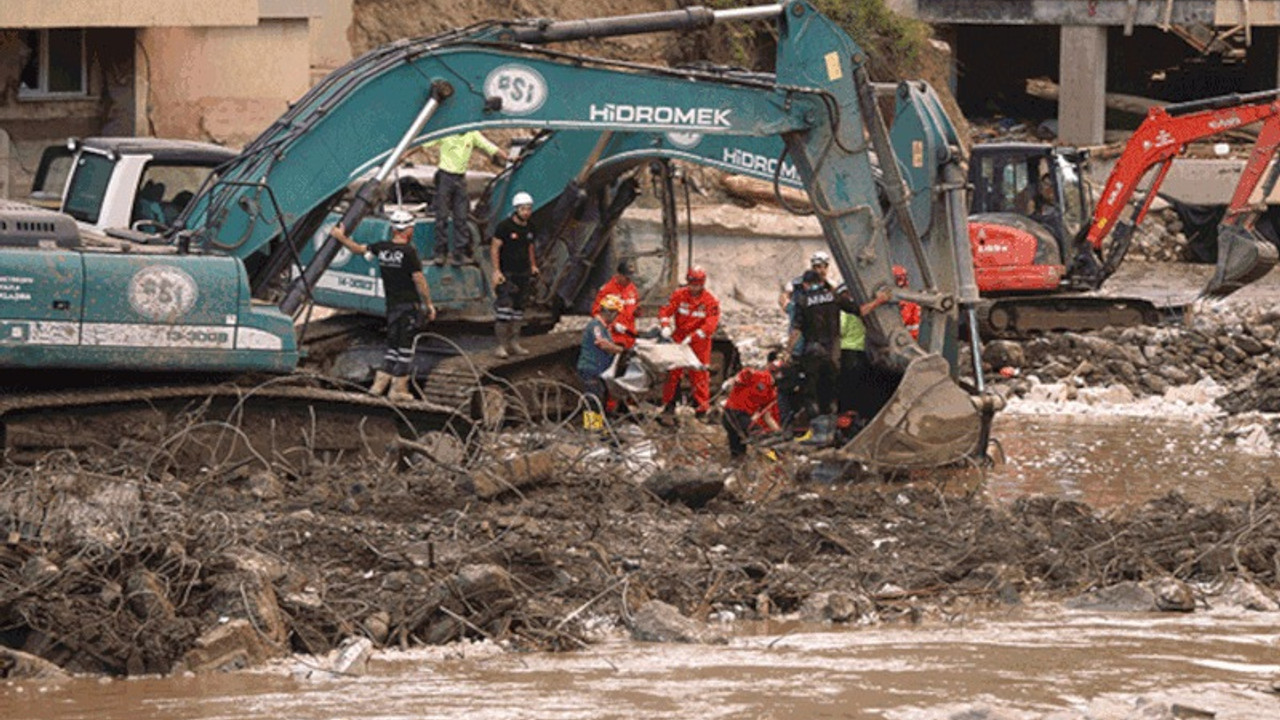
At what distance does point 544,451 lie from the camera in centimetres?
1484

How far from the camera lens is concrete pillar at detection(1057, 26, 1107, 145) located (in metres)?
39.2

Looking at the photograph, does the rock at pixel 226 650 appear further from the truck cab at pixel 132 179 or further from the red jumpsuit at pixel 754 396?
the red jumpsuit at pixel 754 396

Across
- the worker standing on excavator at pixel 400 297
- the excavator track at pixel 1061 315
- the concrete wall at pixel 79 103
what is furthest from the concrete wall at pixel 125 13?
the worker standing on excavator at pixel 400 297

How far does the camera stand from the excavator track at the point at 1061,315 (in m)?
25.5

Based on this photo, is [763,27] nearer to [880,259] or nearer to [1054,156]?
[1054,156]

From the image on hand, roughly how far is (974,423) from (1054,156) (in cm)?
924

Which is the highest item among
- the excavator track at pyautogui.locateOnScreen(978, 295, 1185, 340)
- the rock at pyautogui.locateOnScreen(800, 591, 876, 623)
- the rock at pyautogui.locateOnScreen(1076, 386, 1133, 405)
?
the excavator track at pyautogui.locateOnScreen(978, 295, 1185, 340)

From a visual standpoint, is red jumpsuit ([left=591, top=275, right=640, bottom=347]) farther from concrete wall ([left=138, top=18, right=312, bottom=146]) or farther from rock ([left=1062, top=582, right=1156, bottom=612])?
concrete wall ([left=138, top=18, right=312, bottom=146])

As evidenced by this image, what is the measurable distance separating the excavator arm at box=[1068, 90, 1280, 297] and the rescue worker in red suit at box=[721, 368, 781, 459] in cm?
864

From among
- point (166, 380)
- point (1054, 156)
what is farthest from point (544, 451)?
point (1054, 156)

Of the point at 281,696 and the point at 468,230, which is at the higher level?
the point at 468,230

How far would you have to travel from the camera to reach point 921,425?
16.8m

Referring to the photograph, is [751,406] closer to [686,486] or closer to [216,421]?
[686,486]

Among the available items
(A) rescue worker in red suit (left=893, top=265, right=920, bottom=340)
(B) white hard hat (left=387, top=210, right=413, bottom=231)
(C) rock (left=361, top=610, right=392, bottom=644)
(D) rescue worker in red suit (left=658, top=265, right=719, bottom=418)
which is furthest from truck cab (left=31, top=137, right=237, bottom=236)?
(C) rock (left=361, top=610, right=392, bottom=644)
